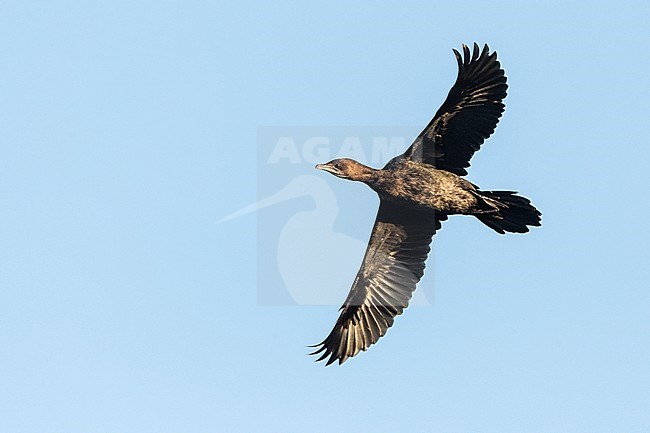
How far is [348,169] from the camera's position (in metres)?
17.5

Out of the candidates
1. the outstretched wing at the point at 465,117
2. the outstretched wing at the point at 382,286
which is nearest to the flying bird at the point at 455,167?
the outstretched wing at the point at 465,117

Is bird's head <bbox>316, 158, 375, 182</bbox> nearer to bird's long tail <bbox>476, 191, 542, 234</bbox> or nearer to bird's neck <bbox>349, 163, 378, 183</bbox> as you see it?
bird's neck <bbox>349, 163, 378, 183</bbox>

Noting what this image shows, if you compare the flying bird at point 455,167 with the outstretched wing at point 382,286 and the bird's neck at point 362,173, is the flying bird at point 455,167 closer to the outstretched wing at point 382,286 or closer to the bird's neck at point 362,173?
the bird's neck at point 362,173

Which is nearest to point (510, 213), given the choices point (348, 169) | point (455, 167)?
point (455, 167)

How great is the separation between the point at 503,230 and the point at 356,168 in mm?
2254

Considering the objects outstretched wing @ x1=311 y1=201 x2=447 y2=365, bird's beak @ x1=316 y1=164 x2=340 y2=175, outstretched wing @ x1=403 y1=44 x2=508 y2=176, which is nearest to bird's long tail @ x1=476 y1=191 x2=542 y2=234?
outstretched wing @ x1=403 y1=44 x2=508 y2=176

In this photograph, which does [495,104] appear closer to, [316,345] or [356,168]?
[356,168]

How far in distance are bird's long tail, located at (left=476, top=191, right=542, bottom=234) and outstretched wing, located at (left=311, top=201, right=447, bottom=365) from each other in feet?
5.03

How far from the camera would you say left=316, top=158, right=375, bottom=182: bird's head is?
17375 millimetres

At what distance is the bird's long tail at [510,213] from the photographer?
16.9 m

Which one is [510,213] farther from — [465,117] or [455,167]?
[465,117]

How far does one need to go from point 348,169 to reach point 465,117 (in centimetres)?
181

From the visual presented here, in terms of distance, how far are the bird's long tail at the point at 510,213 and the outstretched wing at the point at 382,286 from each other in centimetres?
153

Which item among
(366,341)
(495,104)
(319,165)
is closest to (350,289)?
(366,341)
